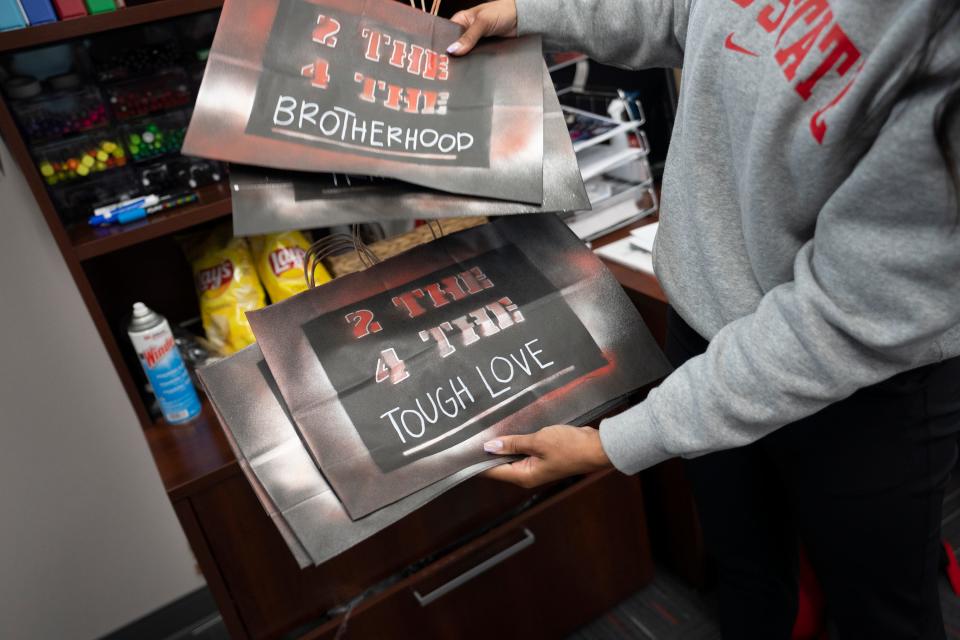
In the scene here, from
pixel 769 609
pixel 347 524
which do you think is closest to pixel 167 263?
pixel 347 524

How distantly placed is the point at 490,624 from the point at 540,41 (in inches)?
36.9

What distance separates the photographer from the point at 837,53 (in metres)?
0.56

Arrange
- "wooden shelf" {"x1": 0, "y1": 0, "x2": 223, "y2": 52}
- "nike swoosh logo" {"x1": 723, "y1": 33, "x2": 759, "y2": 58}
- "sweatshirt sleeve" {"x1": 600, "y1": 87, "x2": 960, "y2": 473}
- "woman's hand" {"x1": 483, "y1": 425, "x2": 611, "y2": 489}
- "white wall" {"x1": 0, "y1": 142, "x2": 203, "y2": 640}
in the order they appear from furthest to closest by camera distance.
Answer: "white wall" {"x1": 0, "y1": 142, "x2": 203, "y2": 640} < "wooden shelf" {"x1": 0, "y1": 0, "x2": 223, "y2": 52} < "woman's hand" {"x1": 483, "y1": 425, "x2": 611, "y2": 489} < "nike swoosh logo" {"x1": 723, "y1": 33, "x2": 759, "y2": 58} < "sweatshirt sleeve" {"x1": 600, "y1": 87, "x2": 960, "y2": 473}

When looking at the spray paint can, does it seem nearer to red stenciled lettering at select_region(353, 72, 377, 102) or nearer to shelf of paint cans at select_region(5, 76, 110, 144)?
shelf of paint cans at select_region(5, 76, 110, 144)

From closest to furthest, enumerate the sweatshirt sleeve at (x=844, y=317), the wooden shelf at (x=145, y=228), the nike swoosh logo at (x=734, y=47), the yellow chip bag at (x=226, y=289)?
the sweatshirt sleeve at (x=844, y=317)
the nike swoosh logo at (x=734, y=47)
the wooden shelf at (x=145, y=228)
the yellow chip bag at (x=226, y=289)

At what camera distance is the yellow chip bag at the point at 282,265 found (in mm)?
1157

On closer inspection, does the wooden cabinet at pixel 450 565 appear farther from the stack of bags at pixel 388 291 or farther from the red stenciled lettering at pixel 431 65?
the red stenciled lettering at pixel 431 65

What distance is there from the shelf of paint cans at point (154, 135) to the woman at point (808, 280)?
501 mm

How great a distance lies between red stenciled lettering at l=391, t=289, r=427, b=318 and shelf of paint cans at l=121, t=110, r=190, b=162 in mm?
504

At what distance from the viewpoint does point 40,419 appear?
1.34m

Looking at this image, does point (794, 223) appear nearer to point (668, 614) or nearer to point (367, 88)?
point (367, 88)

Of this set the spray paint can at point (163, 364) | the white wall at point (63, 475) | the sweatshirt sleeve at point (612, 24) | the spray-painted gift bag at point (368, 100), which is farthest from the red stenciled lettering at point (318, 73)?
the white wall at point (63, 475)

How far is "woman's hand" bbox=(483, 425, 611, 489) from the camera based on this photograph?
754 millimetres

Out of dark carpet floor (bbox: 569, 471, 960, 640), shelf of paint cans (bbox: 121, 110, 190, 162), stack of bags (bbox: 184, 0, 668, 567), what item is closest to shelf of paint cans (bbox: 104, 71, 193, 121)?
shelf of paint cans (bbox: 121, 110, 190, 162)
